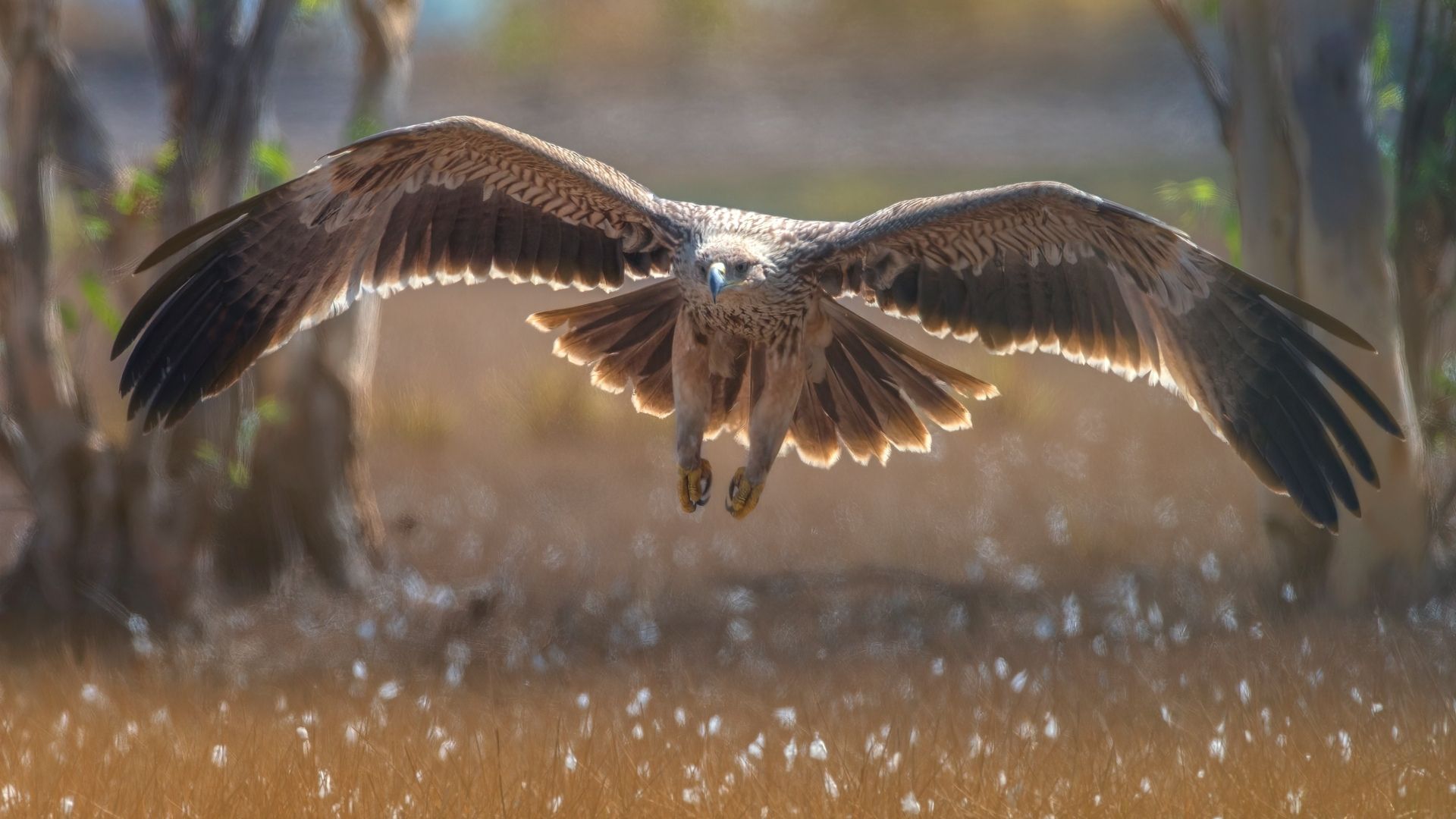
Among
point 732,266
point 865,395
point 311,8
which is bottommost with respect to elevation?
point 865,395

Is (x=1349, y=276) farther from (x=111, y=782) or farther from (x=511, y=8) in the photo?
(x=511, y=8)

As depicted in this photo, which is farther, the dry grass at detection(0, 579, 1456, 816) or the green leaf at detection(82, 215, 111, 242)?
the green leaf at detection(82, 215, 111, 242)

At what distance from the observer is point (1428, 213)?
27.4ft

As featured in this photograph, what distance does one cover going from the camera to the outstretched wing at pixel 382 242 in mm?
5508

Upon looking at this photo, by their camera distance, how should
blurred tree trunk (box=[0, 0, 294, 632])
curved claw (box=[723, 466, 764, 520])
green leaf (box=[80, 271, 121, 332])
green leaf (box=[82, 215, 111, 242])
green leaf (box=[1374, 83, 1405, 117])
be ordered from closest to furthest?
1. curved claw (box=[723, 466, 764, 520])
2. green leaf (box=[80, 271, 121, 332])
3. green leaf (box=[82, 215, 111, 242])
4. blurred tree trunk (box=[0, 0, 294, 632])
5. green leaf (box=[1374, 83, 1405, 117])

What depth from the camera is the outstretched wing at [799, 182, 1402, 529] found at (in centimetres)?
500

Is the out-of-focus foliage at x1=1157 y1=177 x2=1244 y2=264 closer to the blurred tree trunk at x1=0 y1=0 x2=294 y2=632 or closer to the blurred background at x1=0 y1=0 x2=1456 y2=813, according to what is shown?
the blurred background at x1=0 y1=0 x2=1456 y2=813

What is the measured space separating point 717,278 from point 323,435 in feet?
15.7

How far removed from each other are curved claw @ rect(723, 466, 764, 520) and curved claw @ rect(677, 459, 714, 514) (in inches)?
3.6

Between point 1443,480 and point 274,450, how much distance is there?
677 cm

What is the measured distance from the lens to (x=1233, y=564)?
355 inches

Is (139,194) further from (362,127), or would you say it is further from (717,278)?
(717,278)

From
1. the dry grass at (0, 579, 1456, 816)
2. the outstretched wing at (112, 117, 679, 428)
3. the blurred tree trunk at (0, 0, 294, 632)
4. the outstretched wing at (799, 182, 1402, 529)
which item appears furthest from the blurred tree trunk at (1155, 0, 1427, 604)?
the blurred tree trunk at (0, 0, 294, 632)

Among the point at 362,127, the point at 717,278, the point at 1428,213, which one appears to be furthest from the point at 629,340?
the point at 1428,213
